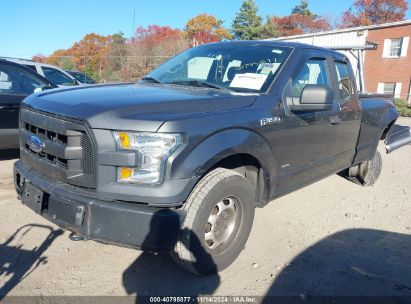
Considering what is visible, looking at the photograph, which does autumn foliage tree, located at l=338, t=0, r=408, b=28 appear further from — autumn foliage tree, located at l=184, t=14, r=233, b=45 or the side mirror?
the side mirror

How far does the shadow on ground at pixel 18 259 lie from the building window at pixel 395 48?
2291cm

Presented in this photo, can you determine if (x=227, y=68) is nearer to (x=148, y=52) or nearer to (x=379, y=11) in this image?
(x=148, y=52)

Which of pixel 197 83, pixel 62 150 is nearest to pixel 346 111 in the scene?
pixel 197 83

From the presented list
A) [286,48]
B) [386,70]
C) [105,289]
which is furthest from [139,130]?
[386,70]

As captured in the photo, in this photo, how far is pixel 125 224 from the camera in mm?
2451

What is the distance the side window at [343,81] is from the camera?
14.3ft

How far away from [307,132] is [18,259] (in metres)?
2.81

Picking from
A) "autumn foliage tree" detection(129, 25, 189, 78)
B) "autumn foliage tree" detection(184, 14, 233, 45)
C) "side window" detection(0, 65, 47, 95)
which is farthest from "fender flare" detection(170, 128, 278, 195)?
"autumn foliage tree" detection(184, 14, 233, 45)

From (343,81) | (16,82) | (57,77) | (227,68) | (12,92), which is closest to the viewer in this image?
(227,68)

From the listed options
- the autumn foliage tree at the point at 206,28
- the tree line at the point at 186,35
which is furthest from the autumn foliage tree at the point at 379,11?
the autumn foliage tree at the point at 206,28

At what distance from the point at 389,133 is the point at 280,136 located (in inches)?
139

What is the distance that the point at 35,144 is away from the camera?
293cm

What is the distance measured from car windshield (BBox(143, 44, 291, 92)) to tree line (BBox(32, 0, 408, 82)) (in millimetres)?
20282

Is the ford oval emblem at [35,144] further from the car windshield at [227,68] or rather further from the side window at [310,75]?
the side window at [310,75]
